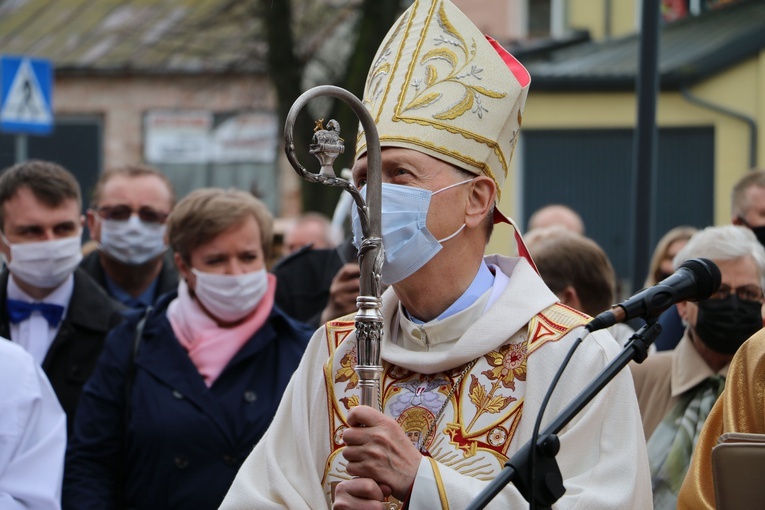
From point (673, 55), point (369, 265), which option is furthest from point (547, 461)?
point (673, 55)

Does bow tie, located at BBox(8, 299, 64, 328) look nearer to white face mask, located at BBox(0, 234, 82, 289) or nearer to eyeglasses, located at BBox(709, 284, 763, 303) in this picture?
white face mask, located at BBox(0, 234, 82, 289)

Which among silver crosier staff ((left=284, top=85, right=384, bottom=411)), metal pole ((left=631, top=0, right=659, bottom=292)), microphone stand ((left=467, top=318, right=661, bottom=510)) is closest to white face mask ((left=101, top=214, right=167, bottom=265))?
metal pole ((left=631, top=0, right=659, bottom=292))

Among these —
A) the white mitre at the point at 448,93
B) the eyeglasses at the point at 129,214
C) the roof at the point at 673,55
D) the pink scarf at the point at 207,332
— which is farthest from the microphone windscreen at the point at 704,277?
the roof at the point at 673,55

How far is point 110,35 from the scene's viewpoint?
28.1 m

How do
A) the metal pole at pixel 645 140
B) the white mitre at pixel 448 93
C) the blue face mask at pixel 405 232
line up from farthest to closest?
the metal pole at pixel 645 140, the white mitre at pixel 448 93, the blue face mask at pixel 405 232

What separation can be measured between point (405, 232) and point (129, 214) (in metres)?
3.78

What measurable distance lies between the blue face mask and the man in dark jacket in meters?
2.72

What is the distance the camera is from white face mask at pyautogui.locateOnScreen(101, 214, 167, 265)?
7.30 m

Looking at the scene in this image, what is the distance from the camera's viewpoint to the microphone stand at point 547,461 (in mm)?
3189

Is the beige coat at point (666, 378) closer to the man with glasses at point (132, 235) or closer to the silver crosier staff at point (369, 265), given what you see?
the silver crosier staff at point (369, 265)

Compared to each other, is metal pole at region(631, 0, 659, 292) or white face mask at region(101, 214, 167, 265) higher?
metal pole at region(631, 0, 659, 292)

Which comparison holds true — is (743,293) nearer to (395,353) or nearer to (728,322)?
(728,322)

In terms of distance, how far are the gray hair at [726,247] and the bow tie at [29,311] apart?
2.77 meters

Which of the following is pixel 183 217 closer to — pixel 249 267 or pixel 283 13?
pixel 249 267
